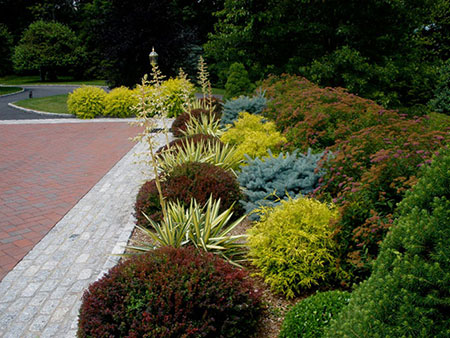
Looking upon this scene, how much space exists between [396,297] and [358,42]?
530 inches

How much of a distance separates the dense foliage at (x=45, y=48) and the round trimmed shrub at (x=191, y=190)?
33.8 metres

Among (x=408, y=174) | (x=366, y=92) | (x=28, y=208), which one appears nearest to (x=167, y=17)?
(x=366, y=92)

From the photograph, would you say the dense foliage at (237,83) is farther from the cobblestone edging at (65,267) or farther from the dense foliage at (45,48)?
the dense foliage at (45,48)

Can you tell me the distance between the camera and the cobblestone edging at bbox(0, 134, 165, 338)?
10.6ft

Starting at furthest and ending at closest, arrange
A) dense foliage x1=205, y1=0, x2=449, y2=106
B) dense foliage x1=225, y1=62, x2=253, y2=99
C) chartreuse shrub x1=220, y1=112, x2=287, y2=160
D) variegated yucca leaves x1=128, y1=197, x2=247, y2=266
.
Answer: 1. dense foliage x1=225, y1=62, x2=253, y2=99
2. dense foliage x1=205, y1=0, x2=449, y2=106
3. chartreuse shrub x1=220, y1=112, x2=287, y2=160
4. variegated yucca leaves x1=128, y1=197, x2=247, y2=266

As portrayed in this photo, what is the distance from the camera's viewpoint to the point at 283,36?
13602 millimetres

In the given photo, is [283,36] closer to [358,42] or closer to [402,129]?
[358,42]

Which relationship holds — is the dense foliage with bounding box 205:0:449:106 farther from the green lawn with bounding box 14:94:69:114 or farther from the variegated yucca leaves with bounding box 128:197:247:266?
the variegated yucca leaves with bounding box 128:197:247:266

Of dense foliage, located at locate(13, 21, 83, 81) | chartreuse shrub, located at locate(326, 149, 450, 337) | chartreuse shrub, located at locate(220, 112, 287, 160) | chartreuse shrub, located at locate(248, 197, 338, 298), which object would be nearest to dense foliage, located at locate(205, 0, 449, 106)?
chartreuse shrub, located at locate(220, 112, 287, 160)

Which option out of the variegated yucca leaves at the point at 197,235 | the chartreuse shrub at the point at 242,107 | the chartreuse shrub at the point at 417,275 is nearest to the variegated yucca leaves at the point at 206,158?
the variegated yucca leaves at the point at 197,235

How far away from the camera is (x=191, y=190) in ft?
15.7

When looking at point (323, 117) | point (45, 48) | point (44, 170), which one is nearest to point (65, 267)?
point (323, 117)

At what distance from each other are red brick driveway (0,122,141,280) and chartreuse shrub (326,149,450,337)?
13.8 ft

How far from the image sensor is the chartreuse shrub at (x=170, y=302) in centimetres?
251
